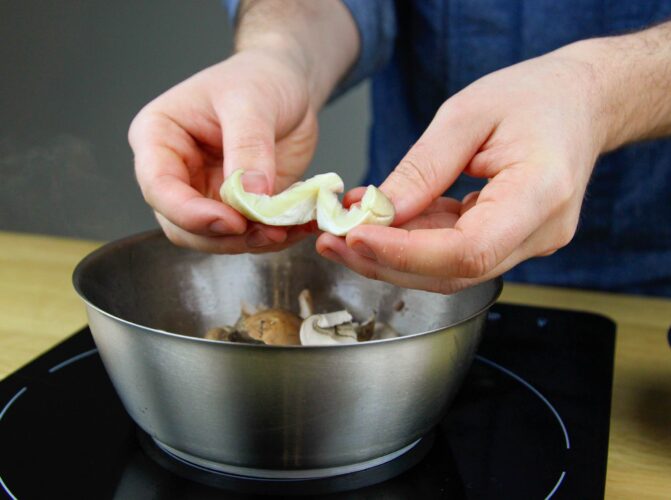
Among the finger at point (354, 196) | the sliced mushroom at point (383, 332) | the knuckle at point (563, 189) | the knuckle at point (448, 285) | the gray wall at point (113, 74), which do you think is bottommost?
the gray wall at point (113, 74)

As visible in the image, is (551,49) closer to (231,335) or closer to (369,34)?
(369,34)

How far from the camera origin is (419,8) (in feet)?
3.88

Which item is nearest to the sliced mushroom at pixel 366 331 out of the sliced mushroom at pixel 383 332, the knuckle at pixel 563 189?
the sliced mushroom at pixel 383 332

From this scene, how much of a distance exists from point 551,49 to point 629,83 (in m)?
0.43

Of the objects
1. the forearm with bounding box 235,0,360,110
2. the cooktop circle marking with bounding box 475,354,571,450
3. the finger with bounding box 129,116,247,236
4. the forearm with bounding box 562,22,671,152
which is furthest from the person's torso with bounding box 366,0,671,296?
the finger with bounding box 129,116,247,236

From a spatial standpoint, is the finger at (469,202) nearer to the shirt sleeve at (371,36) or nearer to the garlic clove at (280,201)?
the garlic clove at (280,201)

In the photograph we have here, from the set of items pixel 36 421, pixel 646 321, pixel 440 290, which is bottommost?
pixel 646 321

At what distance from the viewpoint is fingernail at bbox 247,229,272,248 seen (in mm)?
657

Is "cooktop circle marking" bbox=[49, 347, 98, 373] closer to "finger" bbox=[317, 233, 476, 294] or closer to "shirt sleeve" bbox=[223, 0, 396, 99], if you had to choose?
"finger" bbox=[317, 233, 476, 294]

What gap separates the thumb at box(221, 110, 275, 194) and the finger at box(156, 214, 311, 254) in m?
0.04

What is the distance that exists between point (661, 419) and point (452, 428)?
0.63 feet

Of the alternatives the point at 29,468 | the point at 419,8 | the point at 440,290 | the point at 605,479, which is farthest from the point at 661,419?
the point at 419,8

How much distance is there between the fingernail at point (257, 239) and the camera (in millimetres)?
657

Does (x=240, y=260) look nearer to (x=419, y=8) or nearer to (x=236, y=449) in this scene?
(x=236, y=449)
